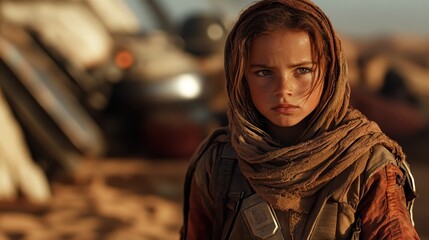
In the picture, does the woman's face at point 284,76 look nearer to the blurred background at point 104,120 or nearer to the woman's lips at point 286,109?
the woman's lips at point 286,109

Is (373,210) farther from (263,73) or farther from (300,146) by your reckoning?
(263,73)

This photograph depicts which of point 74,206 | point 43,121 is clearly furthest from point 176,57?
point 74,206

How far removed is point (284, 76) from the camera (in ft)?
5.23

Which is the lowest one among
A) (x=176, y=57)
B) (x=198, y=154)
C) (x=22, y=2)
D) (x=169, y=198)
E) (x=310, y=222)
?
(x=310, y=222)

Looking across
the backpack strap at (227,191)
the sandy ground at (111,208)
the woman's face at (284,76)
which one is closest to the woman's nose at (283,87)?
the woman's face at (284,76)

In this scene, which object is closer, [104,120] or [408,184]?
[408,184]

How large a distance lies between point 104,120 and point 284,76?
248 inches

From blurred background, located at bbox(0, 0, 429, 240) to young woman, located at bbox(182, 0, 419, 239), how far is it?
3.08 meters

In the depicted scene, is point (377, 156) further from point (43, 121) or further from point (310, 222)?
point (43, 121)

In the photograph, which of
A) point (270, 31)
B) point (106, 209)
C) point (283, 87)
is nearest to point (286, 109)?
point (283, 87)

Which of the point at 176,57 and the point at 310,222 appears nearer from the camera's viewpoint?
the point at 310,222

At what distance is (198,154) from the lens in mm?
1828

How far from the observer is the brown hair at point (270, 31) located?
1577 millimetres

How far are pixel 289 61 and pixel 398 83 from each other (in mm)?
7893
